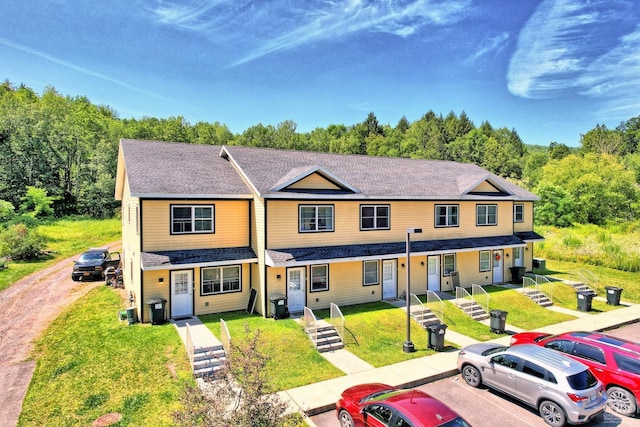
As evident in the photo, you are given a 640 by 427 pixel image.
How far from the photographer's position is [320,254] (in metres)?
18.4

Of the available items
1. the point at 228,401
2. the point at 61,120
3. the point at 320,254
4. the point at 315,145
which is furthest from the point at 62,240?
the point at 315,145

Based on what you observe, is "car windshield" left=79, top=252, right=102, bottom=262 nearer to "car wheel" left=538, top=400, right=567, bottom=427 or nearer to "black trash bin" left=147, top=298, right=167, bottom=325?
"black trash bin" left=147, top=298, right=167, bottom=325

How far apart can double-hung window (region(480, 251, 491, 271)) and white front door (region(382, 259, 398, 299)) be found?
7152 millimetres

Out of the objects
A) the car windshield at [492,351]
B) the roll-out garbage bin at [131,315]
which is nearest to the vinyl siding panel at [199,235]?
the roll-out garbage bin at [131,315]

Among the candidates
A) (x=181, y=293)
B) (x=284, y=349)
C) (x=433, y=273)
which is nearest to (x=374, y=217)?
(x=433, y=273)

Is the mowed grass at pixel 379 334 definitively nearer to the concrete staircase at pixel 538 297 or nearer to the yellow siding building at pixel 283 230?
the yellow siding building at pixel 283 230

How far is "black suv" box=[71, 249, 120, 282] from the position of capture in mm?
23328

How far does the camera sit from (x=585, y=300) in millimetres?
20859

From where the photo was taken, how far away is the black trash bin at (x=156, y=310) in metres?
15.9

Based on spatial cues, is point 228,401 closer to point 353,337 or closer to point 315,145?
point 353,337

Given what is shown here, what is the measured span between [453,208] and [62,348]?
20.9 metres

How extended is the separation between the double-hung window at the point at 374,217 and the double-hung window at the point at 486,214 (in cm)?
752

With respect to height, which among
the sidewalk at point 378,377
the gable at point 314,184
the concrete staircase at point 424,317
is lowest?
the sidewalk at point 378,377

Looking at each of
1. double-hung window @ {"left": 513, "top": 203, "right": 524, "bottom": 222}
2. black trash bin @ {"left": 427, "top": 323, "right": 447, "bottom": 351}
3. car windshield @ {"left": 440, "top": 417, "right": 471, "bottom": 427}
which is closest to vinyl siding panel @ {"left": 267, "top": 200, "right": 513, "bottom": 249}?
double-hung window @ {"left": 513, "top": 203, "right": 524, "bottom": 222}
